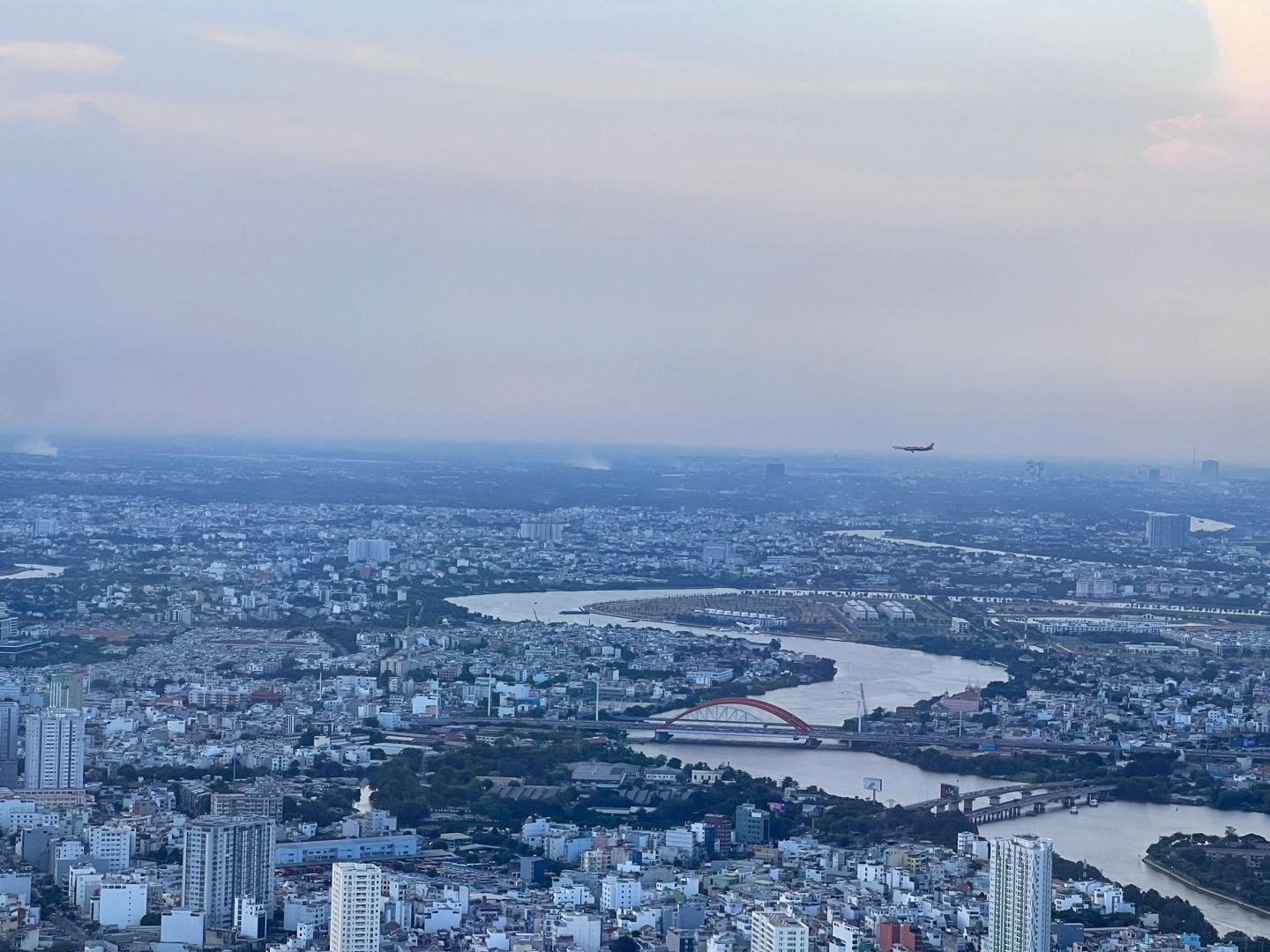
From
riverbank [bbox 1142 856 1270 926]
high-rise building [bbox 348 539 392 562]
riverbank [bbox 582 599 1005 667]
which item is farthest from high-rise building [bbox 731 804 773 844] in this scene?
high-rise building [bbox 348 539 392 562]

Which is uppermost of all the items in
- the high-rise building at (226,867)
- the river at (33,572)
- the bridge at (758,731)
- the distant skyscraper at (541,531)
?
the distant skyscraper at (541,531)

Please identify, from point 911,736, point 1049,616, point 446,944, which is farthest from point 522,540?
point 446,944

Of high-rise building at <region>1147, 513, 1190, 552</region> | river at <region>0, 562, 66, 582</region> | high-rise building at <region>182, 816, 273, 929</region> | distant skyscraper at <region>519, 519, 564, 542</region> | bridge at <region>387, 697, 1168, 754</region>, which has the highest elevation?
high-rise building at <region>1147, 513, 1190, 552</region>

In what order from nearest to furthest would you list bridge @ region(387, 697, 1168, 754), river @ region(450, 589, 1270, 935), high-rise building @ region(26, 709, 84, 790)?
river @ region(450, 589, 1270, 935) < high-rise building @ region(26, 709, 84, 790) < bridge @ region(387, 697, 1168, 754)

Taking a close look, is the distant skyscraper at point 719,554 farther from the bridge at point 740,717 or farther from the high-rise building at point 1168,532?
the bridge at point 740,717

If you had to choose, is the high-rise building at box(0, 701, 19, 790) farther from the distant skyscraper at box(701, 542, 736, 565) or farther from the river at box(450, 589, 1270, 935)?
the distant skyscraper at box(701, 542, 736, 565)

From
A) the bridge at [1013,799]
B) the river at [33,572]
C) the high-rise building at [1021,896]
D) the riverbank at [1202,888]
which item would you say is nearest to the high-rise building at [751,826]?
the bridge at [1013,799]
